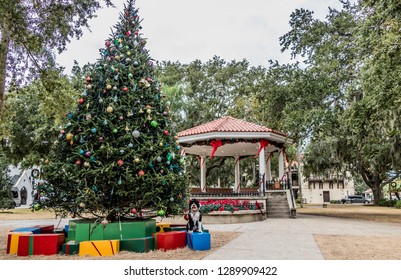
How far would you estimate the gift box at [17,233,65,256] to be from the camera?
5.91m

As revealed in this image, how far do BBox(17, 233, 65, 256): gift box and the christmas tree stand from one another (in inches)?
31.4

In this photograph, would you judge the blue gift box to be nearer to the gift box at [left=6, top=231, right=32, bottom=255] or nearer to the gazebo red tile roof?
the gift box at [left=6, top=231, right=32, bottom=255]

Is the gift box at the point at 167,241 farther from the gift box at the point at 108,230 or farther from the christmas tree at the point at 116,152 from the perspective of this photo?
the christmas tree at the point at 116,152

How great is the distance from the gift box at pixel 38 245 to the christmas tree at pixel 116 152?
0.80 m

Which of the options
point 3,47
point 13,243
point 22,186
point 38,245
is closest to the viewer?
point 38,245

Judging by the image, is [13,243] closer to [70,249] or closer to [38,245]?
[38,245]

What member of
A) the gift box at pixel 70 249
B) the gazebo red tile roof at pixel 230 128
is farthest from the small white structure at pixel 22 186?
the gift box at pixel 70 249

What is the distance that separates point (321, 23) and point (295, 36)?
145 cm

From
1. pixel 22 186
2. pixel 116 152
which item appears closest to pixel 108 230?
pixel 116 152

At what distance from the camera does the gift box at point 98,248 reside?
5711 millimetres

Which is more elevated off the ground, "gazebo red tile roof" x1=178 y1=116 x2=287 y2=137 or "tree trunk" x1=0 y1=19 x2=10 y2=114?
"tree trunk" x1=0 y1=19 x2=10 y2=114

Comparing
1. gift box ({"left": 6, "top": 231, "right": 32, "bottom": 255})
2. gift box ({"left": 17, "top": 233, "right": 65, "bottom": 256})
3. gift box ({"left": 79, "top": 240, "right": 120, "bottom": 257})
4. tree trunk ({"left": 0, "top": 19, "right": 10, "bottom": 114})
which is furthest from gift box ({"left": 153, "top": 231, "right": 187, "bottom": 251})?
tree trunk ({"left": 0, "top": 19, "right": 10, "bottom": 114})

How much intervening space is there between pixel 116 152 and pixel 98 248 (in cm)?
186

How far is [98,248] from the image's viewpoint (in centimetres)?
574
